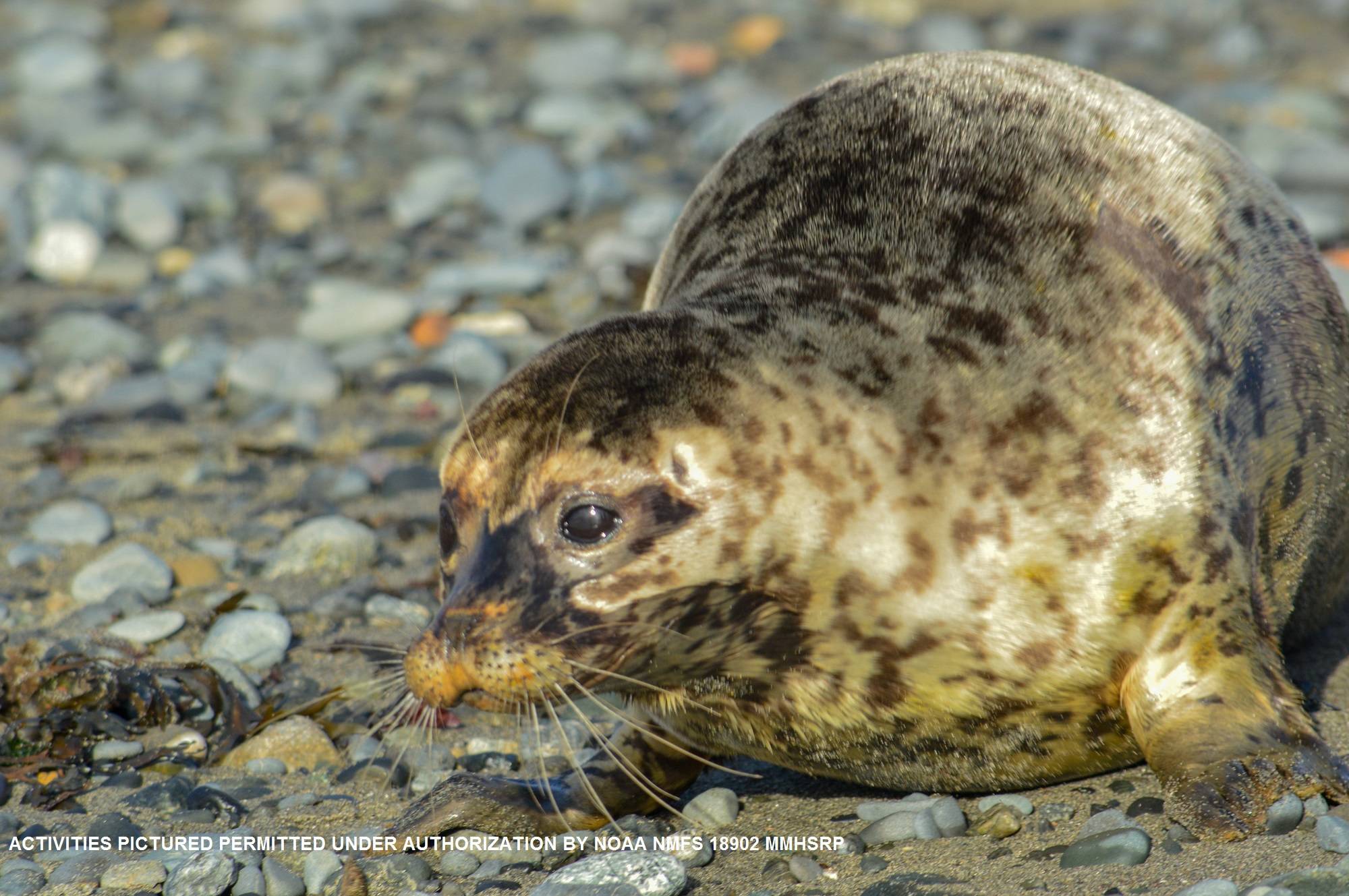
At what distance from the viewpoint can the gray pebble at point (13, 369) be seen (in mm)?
6609

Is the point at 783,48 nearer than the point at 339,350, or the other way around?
the point at 339,350

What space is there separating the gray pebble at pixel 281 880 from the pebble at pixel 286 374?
3.17 meters

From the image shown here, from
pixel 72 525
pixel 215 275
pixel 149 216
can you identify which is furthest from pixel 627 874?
pixel 149 216

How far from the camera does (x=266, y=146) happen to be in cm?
938

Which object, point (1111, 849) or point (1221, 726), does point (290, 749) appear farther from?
point (1221, 726)

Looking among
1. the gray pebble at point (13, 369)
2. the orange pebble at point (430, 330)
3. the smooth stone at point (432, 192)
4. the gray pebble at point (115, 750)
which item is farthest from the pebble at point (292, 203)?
the gray pebble at point (115, 750)

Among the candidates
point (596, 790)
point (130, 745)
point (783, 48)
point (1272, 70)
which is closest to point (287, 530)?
point (130, 745)

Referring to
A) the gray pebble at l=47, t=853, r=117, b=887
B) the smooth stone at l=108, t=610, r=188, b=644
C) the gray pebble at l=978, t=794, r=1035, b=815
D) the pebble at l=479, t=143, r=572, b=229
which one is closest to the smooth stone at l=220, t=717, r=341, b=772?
the gray pebble at l=47, t=853, r=117, b=887

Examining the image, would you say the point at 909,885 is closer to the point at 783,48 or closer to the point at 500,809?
the point at 500,809

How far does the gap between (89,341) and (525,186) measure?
2302mm

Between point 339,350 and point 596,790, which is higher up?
point 339,350

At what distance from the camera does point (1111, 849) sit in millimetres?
3275

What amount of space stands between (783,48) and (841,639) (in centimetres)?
772

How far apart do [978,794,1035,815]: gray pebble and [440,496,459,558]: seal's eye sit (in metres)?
1.25
